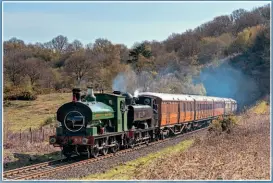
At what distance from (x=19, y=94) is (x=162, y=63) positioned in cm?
2918

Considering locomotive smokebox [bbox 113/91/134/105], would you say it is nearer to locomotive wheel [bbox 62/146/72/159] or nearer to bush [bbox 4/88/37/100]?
locomotive wheel [bbox 62/146/72/159]

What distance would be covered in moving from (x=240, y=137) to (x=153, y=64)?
131 ft

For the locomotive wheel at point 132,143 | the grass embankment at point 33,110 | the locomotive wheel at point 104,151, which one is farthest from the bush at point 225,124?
the grass embankment at point 33,110

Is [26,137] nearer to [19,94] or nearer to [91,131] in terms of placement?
[91,131]

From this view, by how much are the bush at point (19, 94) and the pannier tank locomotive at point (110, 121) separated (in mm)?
15555

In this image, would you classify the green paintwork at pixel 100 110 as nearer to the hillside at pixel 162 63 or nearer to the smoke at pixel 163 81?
the hillside at pixel 162 63

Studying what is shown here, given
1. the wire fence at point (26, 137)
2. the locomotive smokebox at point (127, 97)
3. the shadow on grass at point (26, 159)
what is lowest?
the shadow on grass at point (26, 159)

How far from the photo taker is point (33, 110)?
38.2 meters

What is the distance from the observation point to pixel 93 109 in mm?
19094

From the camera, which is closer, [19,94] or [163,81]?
[19,94]

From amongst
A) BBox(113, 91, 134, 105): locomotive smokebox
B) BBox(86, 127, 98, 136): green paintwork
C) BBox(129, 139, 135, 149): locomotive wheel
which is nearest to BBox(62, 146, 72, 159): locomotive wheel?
BBox(86, 127, 98, 136): green paintwork

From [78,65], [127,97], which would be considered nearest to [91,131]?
[127,97]

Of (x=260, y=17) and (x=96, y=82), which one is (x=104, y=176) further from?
(x=260, y=17)

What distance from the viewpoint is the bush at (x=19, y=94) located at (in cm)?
3881
